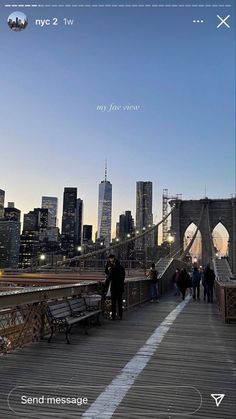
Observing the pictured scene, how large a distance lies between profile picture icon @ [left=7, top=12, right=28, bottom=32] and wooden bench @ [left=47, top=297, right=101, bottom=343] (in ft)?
16.0

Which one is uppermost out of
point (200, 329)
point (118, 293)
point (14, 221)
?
point (14, 221)

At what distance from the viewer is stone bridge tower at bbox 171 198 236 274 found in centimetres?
7344

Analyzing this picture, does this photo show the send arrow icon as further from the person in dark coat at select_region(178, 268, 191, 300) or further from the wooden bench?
the person in dark coat at select_region(178, 268, 191, 300)

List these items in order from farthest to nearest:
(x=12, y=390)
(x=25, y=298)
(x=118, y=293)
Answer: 1. (x=118, y=293)
2. (x=25, y=298)
3. (x=12, y=390)

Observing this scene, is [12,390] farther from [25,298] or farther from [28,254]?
[28,254]

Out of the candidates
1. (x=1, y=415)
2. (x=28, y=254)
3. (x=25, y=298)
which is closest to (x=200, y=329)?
(x=25, y=298)

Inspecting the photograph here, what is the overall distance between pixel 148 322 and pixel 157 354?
165 inches

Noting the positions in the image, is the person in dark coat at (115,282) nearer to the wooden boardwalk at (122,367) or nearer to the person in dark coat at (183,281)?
the wooden boardwalk at (122,367)

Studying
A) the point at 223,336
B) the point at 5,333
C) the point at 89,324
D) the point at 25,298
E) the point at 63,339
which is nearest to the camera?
the point at 5,333

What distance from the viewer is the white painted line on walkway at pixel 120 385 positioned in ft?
13.2

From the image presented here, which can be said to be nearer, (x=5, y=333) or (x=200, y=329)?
(x=5, y=333)

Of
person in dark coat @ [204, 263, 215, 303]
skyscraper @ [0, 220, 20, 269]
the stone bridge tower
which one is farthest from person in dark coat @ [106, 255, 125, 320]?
the stone bridge tower

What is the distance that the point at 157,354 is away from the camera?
6945 mm

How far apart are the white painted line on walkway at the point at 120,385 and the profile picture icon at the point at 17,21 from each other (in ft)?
16.9
